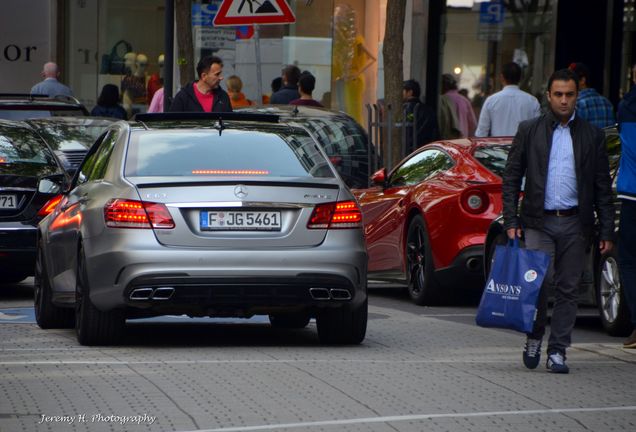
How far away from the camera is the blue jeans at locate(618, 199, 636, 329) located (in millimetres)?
10750

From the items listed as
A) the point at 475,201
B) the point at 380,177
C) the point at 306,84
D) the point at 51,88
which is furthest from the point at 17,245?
the point at 51,88

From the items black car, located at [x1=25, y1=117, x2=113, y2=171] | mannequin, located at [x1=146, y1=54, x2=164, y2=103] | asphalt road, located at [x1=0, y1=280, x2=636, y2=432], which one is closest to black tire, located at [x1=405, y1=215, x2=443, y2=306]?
asphalt road, located at [x1=0, y1=280, x2=636, y2=432]

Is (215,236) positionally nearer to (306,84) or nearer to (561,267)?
(561,267)

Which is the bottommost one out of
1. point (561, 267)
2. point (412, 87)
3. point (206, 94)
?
point (561, 267)

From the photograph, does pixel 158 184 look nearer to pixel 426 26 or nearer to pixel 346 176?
pixel 346 176

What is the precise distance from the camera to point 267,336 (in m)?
11.3

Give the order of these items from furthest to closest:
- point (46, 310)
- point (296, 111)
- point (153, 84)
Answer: point (153, 84)
point (296, 111)
point (46, 310)

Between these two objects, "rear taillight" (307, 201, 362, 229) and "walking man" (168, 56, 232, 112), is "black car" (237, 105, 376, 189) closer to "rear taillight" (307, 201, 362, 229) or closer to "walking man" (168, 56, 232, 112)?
"walking man" (168, 56, 232, 112)

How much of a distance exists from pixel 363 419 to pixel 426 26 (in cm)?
1832

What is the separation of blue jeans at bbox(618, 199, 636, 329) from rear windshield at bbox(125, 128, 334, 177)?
6.48 feet

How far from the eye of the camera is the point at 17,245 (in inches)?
549

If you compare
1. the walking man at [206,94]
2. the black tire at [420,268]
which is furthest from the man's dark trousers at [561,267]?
the walking man at [206,94]

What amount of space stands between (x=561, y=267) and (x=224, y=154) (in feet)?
7.62

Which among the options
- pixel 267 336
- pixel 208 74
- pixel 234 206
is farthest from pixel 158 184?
pixel 208 74
